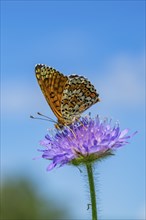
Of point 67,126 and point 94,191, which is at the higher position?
point 67,126

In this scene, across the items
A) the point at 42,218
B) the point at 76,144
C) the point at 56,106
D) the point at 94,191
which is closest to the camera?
the point at 94,191

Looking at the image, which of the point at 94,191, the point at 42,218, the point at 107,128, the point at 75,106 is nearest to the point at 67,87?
the point at 75,106

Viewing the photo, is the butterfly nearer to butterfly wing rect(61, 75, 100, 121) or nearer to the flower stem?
butterfly wing rect(61, 75, 100, 121)

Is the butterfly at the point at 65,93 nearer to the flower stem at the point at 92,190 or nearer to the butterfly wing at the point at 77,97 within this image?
the butterfly wing at the point at 77,97

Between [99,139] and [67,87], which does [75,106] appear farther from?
[99,139]

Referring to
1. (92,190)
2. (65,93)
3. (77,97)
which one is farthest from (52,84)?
(92,190)

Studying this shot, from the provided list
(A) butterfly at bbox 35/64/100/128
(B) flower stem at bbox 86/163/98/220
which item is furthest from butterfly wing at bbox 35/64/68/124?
(B) flower stem at bbox 86/163/98/220

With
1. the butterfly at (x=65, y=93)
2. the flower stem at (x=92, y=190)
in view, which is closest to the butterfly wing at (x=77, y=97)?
the butterfly at (x=65, y=93)
